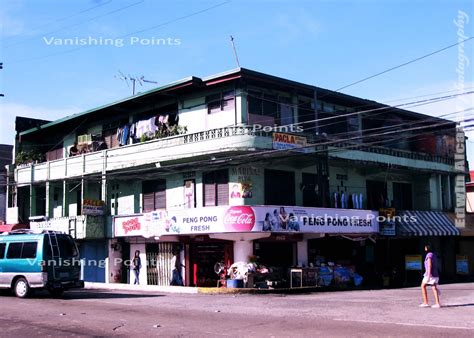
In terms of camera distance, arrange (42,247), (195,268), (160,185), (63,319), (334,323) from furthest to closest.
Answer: (160,185) < (195,268) < (42,247) < (63,319) < (334,323)

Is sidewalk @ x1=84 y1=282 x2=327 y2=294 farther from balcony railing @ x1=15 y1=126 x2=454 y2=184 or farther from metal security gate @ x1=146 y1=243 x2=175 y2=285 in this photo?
balcony railing @ x1=15 y1=126 x2=454 y2=184

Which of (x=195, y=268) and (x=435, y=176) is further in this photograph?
(x=435, y=176)

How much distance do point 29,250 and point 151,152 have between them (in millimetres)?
8972

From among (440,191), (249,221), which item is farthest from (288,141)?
(440,191)

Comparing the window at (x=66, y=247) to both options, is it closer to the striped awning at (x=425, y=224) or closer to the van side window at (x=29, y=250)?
the van side window at (x=29, y=250)

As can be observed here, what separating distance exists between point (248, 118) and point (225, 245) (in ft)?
19.6

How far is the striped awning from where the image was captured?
3141 centimetres

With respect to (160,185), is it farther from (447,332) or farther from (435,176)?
(447,332)

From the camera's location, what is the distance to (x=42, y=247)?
68.8 feet

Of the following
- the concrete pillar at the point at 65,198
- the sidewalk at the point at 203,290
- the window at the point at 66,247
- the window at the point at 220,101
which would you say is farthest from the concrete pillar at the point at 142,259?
the window at the point at 66,247

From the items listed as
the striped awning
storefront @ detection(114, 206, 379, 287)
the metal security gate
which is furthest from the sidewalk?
the striped awning

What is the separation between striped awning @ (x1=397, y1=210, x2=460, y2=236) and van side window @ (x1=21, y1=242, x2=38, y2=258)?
18841 millimetres

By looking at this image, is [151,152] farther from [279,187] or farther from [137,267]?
[279,187]

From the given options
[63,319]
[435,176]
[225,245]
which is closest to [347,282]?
[225,245]
